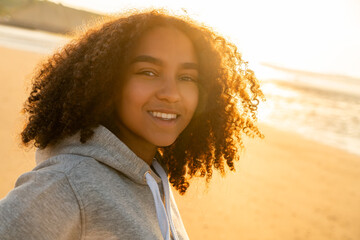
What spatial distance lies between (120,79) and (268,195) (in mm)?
4767

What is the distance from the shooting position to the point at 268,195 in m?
5.88

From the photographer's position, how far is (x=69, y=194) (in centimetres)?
109

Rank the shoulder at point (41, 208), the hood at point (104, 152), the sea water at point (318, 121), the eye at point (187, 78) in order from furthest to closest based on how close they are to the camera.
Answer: the sea water at point (318, 121) → the eye at point (187, 78) → the hood at point (104, 152) → the shoulder at point (41, 208)

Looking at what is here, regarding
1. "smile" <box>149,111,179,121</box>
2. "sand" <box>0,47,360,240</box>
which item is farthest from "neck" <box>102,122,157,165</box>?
"sand" <box>0,47,360,240</box>

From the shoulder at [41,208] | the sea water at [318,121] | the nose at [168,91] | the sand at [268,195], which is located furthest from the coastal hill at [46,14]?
the shoulder at [41,208]

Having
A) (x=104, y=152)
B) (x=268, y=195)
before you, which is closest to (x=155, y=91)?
(x=104, y=152)

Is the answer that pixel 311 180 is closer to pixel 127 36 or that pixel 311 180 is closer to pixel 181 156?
pixel 181 156

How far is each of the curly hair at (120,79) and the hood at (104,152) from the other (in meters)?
0.03

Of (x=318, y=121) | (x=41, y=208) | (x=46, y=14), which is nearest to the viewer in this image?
(x=41, y=208)

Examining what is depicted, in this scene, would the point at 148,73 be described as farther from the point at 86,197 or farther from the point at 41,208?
the point at 41,208

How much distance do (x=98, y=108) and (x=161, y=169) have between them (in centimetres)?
45

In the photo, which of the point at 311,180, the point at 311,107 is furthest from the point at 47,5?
the point at 311,180

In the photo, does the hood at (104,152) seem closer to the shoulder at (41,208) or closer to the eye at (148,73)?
the shoulder at (41,208)

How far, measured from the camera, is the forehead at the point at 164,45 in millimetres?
1585
